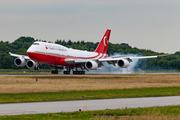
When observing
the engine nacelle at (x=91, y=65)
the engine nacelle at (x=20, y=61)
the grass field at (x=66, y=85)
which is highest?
the engine nacelle at (x=20, y=61)

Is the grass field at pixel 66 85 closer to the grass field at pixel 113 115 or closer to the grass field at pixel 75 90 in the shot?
the grass field at pixel 75 90

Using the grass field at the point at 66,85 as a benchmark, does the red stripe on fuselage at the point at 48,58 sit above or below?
above

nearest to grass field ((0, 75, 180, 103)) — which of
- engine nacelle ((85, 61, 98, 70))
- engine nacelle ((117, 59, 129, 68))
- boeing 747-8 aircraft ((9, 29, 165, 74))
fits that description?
boeing 747-8 aircraft ((9, 29, 165, 74))

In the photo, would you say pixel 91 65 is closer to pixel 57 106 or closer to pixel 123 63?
pixel 123 63

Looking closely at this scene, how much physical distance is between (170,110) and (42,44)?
181 feet

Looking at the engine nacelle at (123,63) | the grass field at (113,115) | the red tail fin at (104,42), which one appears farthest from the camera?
the red tail fin at (104,42)

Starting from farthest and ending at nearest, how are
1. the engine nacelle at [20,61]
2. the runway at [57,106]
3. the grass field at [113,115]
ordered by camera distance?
1. the engine nacelle at [20,61]
2. the runway at [57,106]
3. the grass field at [113,115]

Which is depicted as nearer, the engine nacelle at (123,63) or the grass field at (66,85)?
the grass field at (66,85)

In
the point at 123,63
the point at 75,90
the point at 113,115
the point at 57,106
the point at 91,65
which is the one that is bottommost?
the point at 75,90

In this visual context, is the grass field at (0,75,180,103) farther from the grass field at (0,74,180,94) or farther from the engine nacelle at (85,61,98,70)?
the engine nacelle at (85,61,98,70)

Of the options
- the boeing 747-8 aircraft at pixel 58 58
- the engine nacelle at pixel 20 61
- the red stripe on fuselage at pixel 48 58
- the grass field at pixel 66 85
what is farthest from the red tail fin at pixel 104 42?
the grass field at pixel 66 85

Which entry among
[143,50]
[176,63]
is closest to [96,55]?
[143,50]

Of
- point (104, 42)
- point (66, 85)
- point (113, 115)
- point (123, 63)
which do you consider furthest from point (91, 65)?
point (113, 115)

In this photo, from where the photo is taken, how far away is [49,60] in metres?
73.3
